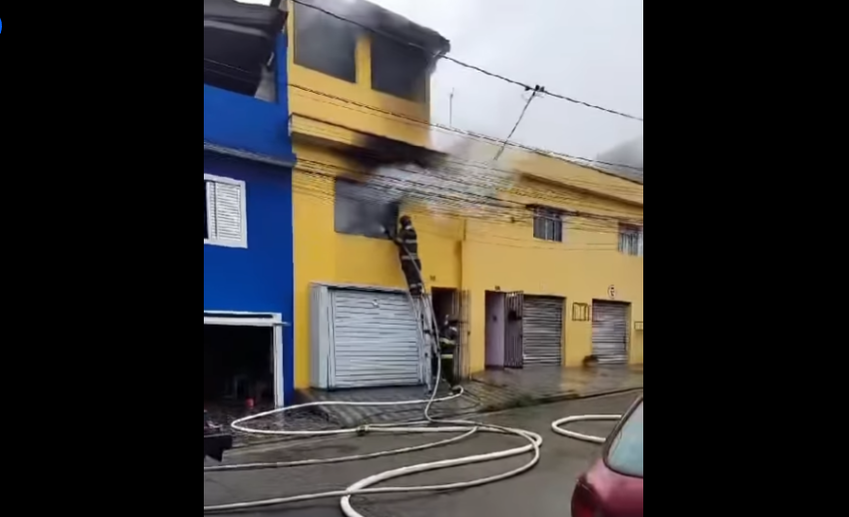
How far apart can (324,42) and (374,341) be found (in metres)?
0.61

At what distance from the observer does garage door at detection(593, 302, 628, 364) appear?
1201mm

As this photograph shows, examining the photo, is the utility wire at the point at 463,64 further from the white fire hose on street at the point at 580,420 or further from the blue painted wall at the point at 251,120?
the white fire hose on street at the point at 580,420

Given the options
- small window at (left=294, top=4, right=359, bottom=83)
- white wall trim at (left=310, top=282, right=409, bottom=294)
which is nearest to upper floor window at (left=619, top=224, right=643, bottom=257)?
white wall trim at (left=310, top=282, right=409, bottom=294)

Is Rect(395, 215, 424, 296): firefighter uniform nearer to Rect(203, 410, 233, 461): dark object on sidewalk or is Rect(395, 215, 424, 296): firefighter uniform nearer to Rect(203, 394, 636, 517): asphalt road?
Rect(203, 394, 636, 517): asphalt road

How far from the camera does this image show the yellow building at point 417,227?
1196 mm

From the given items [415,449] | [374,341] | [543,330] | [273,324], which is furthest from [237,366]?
[543,330]

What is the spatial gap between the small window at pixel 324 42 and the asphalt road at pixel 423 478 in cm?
74

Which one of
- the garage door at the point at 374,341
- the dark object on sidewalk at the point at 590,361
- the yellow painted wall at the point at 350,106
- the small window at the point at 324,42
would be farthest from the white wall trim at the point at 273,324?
the dark object on sidewalk at the point at 590,361

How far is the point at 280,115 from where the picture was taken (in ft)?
3.93
